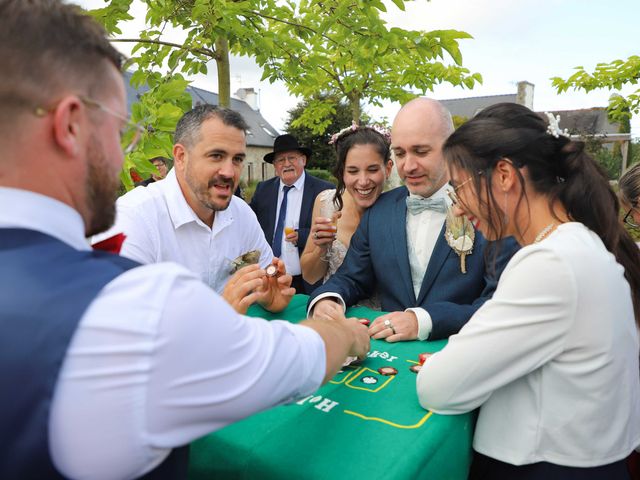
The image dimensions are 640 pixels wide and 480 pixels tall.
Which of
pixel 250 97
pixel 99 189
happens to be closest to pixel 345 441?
pixel 99 189

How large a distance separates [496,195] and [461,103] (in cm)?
5274

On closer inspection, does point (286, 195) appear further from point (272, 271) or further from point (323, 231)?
point (272, 271)

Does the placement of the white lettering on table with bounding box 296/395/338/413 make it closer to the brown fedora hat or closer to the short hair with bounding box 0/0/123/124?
the short hair with bounding box 0/0/123/124

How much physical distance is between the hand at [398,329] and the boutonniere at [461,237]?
22.8 inches

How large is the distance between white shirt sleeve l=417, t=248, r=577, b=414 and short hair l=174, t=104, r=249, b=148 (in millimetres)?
2066

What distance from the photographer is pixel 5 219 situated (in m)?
0.85

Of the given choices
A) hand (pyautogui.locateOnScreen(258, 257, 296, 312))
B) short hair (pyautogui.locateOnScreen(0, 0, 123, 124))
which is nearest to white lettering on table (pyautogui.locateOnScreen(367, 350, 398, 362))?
hand (pyautogui.locateOnScreen(258, 257, 296, 312))

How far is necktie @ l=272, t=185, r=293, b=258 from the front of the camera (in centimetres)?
524

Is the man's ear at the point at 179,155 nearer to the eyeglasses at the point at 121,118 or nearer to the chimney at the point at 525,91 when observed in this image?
the eyeglasses at the point at 121,118

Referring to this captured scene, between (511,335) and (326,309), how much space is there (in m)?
1.14

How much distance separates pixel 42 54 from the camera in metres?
0.92

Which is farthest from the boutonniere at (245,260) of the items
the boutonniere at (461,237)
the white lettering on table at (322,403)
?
the white lettering on table at (322,403)

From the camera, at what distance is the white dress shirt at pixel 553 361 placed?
1.38m

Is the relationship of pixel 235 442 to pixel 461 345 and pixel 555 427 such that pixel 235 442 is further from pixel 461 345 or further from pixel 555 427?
pixel 555 427
